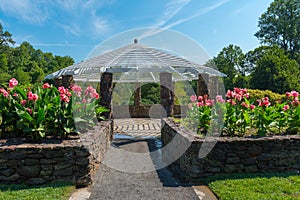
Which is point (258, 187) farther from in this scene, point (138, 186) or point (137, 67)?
point (137, 67)

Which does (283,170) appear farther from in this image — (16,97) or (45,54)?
(45,54)

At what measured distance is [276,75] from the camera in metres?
14.9

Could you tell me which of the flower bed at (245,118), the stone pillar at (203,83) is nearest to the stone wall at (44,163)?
the flower bed at (245,118)

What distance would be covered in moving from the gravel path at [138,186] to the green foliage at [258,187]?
0.41m

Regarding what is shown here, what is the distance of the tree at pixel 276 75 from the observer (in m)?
14.7

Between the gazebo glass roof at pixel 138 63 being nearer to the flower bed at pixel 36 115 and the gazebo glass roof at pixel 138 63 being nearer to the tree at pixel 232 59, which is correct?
the flower bed at pixel 36 115

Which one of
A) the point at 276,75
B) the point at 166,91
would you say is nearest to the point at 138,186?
the point at 166,91

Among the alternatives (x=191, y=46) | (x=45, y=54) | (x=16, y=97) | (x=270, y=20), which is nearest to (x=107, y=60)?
(x=191, y=46)

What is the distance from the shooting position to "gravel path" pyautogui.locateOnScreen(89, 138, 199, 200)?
333 centimetres

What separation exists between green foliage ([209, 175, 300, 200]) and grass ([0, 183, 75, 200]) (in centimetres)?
208

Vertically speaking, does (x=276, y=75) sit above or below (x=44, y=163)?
above

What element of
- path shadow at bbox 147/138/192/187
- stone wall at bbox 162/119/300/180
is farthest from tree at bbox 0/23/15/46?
stone wall at bbox 162/119/300/180

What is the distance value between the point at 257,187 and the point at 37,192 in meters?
3.03

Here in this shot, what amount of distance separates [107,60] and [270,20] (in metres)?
22.8
